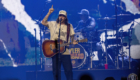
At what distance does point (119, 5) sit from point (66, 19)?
148 cm

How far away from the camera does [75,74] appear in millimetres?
4215

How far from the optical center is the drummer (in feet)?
13.9

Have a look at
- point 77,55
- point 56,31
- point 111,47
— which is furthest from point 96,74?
point 56,31

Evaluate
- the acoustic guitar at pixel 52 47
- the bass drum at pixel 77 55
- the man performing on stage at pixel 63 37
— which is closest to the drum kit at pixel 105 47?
the bass drum at pixel 77 55

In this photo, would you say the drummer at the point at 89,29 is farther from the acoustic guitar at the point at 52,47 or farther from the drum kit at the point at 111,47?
the acoustic guitar at the point at 52,47

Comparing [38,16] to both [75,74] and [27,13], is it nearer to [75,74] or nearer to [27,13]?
[27,13]

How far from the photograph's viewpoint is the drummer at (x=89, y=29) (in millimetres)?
4223

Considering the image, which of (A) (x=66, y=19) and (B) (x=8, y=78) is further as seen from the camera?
(B) (x=8, y=78)

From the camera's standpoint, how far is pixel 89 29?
4.24 meters

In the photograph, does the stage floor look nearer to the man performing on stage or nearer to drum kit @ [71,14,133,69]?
drum kit @ [71,14,133,69]

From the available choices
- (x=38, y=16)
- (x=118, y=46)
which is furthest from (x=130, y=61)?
(x=38, y=16)

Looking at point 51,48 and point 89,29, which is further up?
point 89,29

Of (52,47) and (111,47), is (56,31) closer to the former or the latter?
(52,47)

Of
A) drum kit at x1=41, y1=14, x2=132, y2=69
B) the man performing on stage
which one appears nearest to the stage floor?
drum kit at x1=41, y1=14, x2=132, y2=69
